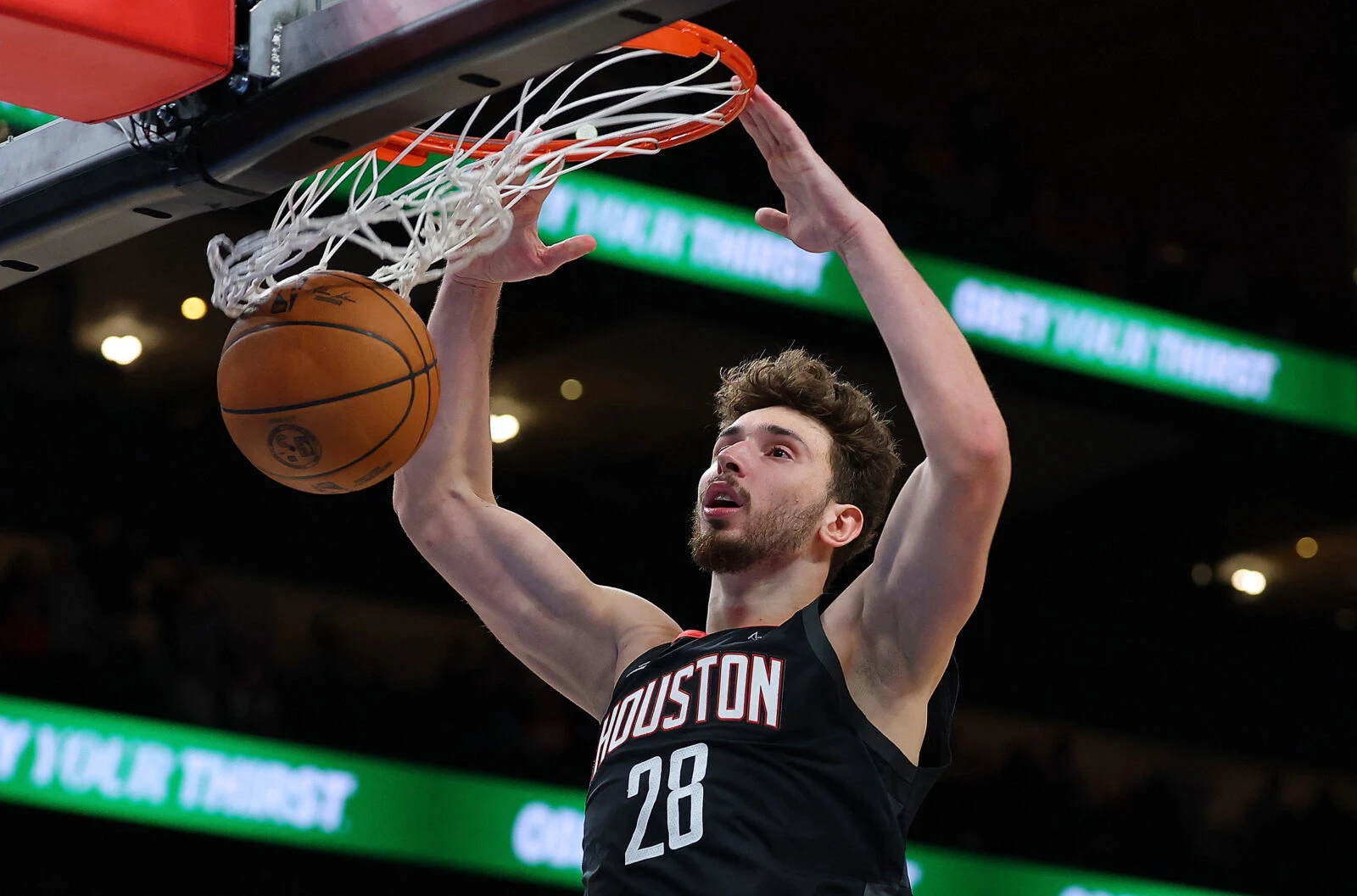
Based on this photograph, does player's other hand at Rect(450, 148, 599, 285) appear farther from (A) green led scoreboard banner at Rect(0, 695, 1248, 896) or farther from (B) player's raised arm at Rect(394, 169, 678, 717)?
(A) green led scoreboard banner at Rect(0, 695, 1248, 896)

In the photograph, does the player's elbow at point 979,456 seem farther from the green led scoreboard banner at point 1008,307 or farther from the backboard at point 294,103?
the green led scoreboard banner at point 1008,307

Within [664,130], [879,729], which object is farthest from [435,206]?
[879,729]

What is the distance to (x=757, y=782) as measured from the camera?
2.61 meters

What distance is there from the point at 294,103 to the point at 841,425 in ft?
4.42

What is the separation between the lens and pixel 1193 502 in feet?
39.5

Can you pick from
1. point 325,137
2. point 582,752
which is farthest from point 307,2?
point 582,752

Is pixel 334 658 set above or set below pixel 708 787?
above

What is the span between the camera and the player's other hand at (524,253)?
301 centimetres

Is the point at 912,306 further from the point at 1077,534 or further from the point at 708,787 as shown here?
the point at 1077,534

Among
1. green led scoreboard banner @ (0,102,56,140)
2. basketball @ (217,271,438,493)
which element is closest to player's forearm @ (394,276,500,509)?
basketball @ (217,271,438,493)

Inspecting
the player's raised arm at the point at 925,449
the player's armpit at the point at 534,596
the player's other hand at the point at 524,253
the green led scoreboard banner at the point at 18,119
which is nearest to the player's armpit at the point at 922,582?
the player's raised arm at the point at 925,449

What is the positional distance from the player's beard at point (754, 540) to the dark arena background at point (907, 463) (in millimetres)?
4707

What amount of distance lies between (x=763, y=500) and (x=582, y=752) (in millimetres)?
5721

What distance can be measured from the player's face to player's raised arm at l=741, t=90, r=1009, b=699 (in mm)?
263
